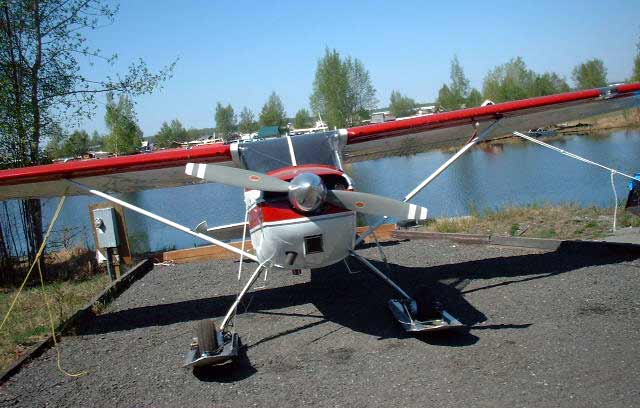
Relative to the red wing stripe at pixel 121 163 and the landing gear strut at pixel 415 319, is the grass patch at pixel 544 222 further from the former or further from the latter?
the red wing stripe at pixel 121 163

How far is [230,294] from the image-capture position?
25.8ft

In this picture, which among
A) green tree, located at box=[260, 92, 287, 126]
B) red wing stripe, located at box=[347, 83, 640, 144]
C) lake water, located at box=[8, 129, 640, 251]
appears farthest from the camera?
green tree, located at box=[260, 92, 287, 126]

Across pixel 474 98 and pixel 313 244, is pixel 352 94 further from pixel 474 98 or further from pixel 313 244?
pixel 313 244

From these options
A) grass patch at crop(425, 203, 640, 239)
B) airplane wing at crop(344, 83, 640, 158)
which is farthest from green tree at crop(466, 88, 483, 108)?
A: airplane wing at crop(344, 83, 640, 158)

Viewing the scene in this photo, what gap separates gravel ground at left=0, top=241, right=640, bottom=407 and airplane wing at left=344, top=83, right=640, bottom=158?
203 cm

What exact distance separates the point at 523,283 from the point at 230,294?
13.6 ft

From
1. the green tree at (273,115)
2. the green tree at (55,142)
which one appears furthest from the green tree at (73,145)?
the green tree at (273,115)

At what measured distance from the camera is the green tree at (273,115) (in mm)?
41938

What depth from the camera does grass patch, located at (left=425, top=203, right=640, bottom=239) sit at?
9.22m

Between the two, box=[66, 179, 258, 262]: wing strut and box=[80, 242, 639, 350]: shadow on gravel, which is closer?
box=[80, 242, 639, 350]: shadow on gravel

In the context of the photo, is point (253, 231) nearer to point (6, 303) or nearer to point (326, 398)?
point (326, 398)

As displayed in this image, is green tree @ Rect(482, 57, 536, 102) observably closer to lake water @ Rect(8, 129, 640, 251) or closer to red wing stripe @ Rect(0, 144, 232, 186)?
lake water @ Rect(8, 129, 640, 251)

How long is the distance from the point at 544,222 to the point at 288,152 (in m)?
6.36

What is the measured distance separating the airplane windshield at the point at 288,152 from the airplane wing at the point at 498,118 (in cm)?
56
